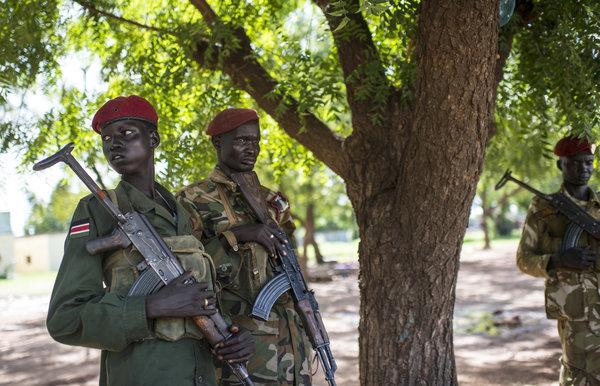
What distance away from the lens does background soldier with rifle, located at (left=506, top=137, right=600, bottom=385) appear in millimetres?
4668

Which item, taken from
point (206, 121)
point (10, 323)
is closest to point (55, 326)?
point (206, 121)

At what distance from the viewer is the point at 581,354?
184 inches

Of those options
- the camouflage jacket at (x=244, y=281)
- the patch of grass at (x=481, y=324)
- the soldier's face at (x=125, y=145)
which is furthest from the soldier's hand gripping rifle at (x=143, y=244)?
the patch of grass at (x=481, y=324)

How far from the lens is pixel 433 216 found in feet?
12.6

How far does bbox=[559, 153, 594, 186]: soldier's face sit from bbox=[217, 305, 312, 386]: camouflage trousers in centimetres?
255

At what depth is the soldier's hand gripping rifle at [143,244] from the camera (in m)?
2.47

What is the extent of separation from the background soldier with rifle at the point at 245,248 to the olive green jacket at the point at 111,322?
66 centimetres

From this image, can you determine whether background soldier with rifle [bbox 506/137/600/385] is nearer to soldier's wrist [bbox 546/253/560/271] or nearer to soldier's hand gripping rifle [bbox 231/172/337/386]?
soldier's wrist [bbox 546/253/560/271]

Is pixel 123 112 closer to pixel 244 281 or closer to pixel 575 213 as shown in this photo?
pixel 244 281

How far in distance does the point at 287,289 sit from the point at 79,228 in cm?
123

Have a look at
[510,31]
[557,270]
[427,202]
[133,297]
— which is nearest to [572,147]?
[557,270]

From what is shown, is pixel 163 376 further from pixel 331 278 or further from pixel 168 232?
pixel 331 278

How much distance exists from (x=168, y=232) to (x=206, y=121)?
3.14 metres

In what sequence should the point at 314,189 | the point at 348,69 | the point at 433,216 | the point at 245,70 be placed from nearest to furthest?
the point at 433,216, the point at 348,69, the point at 245,70, the point at 314,189
